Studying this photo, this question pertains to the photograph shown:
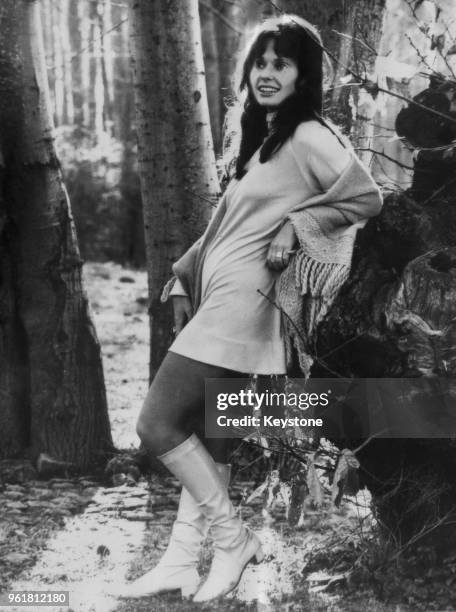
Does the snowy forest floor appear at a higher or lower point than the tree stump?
lower

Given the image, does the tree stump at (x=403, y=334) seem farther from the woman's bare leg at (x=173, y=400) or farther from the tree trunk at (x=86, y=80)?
the tree trunk at (x=86, y=80)

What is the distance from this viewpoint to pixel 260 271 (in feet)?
10.6

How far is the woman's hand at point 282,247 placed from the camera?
123 inches

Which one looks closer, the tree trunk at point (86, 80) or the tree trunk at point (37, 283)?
the tree trunk at point (37, 283)

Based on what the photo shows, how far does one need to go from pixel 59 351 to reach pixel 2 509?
2.93 feet

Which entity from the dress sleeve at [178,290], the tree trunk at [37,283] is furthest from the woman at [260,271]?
the tree trunk at [37,283]

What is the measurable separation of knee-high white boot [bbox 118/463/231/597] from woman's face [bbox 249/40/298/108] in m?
1.37

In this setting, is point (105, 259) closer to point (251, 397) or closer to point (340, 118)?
point (340, 118)

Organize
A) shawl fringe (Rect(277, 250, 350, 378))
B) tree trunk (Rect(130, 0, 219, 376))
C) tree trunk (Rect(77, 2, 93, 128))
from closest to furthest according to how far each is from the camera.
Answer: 1. shawl fringe (Rect(277, 250, 350, 378))
2. tree trunk (Rect(130, 0, 219, 376))
3. tree trunk (Rect(77, 2, 93, 128))

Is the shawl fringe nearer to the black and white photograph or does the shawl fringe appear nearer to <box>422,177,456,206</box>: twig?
the black and white photograph

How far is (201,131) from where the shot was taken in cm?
477

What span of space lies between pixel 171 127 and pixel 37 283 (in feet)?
3.63

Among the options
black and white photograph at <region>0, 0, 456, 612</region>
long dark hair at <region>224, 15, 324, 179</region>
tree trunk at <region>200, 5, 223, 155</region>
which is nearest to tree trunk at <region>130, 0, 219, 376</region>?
black and white photograph at <region>0, 0, 456, 612</region>

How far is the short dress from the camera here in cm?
316
